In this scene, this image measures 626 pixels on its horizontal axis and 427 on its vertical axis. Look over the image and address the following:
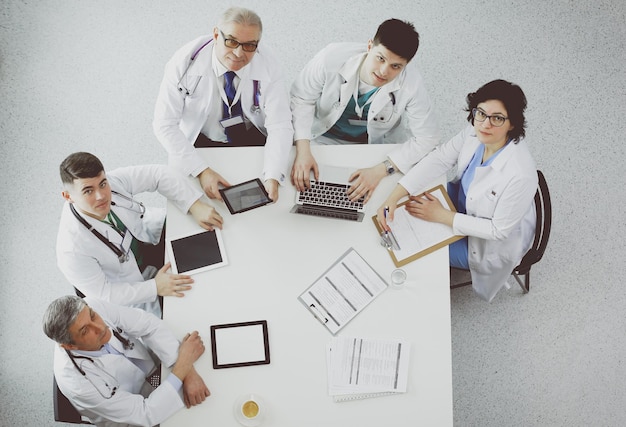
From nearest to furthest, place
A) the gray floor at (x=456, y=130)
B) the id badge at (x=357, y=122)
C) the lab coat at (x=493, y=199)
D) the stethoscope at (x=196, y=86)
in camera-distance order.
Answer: the lab coat at (x=493, y=199), the stethoscope at (x=196, y=86), the id badge at (x=357, y=122), the gray floor at (x=456, y=130)

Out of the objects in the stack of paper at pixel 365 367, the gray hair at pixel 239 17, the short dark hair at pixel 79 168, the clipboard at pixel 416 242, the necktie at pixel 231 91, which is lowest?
the stack of paper at pixel 365 367

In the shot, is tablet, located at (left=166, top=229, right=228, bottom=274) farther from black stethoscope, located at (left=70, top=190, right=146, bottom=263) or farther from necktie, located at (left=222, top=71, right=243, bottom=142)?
necktie, located at (left=222, top=71, right=243, bottom=142)

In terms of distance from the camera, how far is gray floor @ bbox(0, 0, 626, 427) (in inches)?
107

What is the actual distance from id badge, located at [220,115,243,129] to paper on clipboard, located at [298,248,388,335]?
817 millimetres

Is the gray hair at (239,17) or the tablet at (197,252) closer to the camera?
the gray hair at (239,17)

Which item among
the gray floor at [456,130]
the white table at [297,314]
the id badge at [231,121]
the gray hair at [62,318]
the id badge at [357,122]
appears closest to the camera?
the gray hair at [62,318]

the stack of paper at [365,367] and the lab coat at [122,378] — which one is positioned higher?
the lab coat at [122,378]

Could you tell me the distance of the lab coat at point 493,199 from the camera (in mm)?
2092

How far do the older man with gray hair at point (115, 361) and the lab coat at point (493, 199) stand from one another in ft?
3.62

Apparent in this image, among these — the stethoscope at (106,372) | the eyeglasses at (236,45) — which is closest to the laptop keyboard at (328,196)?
the eyeglasses at (236,45)

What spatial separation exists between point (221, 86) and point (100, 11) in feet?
4.84

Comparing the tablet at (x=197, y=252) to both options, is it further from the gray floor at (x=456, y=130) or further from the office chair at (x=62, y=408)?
the gray floor at (x=456, y=130)

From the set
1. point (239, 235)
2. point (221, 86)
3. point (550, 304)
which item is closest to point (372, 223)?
point (239, 235)

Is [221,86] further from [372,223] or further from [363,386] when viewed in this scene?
[363,386]
